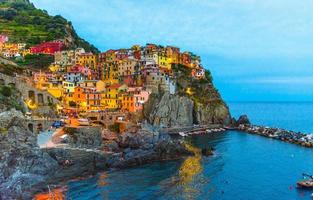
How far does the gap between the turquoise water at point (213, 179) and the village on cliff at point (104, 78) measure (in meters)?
22.8

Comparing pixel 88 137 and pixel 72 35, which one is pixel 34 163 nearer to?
pixel 88 137

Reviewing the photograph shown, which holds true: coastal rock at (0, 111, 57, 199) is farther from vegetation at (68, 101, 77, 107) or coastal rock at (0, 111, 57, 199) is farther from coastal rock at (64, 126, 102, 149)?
vegetation at (68, 101, 77, 107)

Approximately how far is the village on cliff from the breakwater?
22292 millimetres

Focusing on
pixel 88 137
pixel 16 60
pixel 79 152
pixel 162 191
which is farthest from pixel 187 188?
pixel 16 60

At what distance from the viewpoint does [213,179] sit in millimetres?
61250

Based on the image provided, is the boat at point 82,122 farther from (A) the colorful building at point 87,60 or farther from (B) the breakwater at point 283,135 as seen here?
(A) the colorful building at point 87,60

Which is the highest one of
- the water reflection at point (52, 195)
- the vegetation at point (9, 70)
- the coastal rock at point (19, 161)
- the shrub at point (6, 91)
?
the vegetation at point (9, 70)

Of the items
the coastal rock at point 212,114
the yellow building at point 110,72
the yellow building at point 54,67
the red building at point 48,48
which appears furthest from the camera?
the red building at point 48,48

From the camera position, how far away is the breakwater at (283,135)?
9594 centimetres

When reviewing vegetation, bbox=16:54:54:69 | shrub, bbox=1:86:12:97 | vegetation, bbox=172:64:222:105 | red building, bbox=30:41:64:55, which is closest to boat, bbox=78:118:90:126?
shrub, bbox=1:86:12:97

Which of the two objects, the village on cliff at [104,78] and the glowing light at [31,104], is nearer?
the glowing light at [31,104]

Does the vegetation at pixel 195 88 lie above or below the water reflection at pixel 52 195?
above

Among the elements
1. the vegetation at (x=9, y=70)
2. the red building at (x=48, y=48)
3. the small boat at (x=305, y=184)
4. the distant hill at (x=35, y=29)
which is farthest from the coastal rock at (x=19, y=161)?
the distant hill at (x=35, y=29)

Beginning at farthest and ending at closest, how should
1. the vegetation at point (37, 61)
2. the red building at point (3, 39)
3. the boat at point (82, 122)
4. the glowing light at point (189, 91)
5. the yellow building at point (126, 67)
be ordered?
1. the red building at point (3, 39)
2. the vegetation at point (37, 61)
3. the glowing light at point (189, 91)
4. the yellow building at point (126, 67)
5. the boat at point (82, 122)
